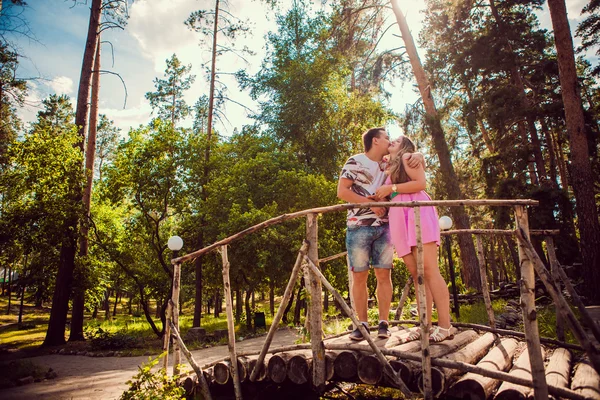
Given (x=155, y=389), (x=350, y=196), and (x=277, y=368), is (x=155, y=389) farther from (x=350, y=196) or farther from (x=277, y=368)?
(x=350, y=196)

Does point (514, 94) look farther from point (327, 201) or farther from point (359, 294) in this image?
point (359, 294)

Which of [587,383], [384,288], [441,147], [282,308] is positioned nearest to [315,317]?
[282,308]

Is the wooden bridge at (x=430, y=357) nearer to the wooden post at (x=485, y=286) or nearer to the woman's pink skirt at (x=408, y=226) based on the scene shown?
the wooden post at (x=485, y=286)

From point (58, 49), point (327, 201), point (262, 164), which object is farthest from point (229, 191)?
point (58, 49)

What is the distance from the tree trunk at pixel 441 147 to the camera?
1106 cm

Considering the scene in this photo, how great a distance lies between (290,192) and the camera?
14164mm

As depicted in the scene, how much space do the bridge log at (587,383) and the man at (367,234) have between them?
4.99 ft

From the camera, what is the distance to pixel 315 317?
3225 mm

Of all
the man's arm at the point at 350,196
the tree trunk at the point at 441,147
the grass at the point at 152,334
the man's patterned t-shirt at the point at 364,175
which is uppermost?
the tree trunk at the point at 441,147

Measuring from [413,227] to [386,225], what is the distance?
359 millimetres

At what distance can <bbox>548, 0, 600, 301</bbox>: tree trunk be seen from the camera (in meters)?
9.28

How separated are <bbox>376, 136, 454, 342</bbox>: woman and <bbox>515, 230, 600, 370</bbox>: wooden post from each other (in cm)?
81

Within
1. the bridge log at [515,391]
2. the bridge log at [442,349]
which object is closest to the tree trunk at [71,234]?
the bridge log at [442,349]

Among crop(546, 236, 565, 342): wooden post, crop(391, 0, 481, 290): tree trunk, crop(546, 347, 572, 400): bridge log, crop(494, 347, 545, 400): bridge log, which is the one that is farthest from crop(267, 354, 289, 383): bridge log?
crop(391, 0, 481, 290): tree trunk
